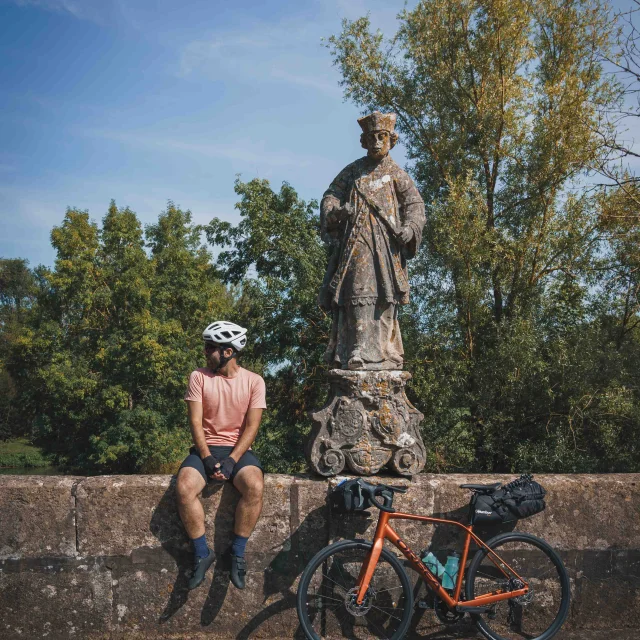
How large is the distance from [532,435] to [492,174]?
19.0 feet

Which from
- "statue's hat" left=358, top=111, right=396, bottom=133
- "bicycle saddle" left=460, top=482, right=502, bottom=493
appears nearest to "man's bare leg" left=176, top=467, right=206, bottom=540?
"bicycle saddle" left=460, top=482, right=502, bottom=493

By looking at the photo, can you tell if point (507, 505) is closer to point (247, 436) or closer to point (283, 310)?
point (247, 436)

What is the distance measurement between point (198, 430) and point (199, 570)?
2.57 feet

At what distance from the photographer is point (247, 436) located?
4258 millimetres

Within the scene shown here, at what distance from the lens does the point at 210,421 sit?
4324mm

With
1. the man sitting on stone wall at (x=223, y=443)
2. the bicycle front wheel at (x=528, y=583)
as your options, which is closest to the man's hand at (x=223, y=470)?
the man sitting on stone wall at (x=223, y=443)

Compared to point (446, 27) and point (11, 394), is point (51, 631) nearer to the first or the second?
point (446, 27)

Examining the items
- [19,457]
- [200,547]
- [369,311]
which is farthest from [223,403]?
[19,457]

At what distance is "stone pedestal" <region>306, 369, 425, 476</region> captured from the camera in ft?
14.9

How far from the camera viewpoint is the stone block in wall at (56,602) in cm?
424

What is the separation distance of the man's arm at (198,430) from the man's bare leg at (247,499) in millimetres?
245

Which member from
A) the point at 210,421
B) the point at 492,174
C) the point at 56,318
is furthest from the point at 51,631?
the point at 56,318

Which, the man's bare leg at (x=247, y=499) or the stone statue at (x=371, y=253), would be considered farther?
the stone statue at (x=371, y=253)

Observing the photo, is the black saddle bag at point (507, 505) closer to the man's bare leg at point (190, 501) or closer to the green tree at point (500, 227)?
the man's bare leg at point (190, 501)
